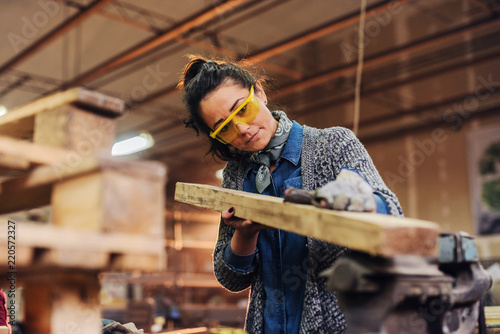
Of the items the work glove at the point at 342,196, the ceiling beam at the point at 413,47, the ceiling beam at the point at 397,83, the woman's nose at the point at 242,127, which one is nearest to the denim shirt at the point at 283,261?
the woman's nose at the point at 242,127

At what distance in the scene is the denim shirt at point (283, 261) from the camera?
160 centimetres

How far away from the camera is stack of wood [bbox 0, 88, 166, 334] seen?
0.91 metres

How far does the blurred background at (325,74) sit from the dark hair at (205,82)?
5402 millimetres

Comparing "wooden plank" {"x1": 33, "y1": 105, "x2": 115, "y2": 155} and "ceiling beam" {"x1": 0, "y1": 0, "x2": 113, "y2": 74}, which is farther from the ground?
"ceiling beam" {"x1": 0, "y1": 0, "x2": 113, "y2": 74}

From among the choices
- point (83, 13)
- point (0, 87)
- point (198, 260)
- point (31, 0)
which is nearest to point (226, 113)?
point (83, 13)

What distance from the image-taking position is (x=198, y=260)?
10930mm

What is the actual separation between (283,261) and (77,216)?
818mm

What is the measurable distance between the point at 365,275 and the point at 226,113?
33.3 inches

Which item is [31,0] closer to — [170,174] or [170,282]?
[170,282]

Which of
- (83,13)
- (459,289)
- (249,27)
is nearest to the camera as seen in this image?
(459,289)

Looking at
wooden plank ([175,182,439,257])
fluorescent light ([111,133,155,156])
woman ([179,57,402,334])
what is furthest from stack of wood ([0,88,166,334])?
fluorescent light ([111,133,155,156])

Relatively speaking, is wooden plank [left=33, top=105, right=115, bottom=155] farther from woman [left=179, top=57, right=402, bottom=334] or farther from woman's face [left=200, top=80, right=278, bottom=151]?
woman's face [left=200, top=80, right=278, bottom=151]

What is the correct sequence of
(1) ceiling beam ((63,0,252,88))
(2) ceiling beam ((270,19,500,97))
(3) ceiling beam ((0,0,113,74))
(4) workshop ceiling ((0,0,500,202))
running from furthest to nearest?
(4) workshop ceiling ((0,0,500,202)) < (2) ceiling beam ((270,19,500,97)) < (3) ceiling beam ((0,0,113,74)) < (1) ceiling beam ((63,0,252,88))

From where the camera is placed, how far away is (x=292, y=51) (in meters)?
11.2
